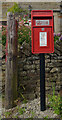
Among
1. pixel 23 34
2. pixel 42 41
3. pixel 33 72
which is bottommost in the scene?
pixel 33 72

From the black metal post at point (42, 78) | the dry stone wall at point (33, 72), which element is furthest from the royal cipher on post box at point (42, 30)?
the dry stone wall at point (33, 72)

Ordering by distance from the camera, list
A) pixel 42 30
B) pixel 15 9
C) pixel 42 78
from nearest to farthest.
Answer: pixel 42 30
pixel 42 78
pixel 15 9

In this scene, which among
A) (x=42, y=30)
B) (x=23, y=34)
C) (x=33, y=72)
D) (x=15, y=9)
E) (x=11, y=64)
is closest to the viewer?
(x=42, y=30)

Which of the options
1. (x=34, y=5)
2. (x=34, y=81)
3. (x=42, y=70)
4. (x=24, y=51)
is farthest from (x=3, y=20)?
(x=42, y=70)

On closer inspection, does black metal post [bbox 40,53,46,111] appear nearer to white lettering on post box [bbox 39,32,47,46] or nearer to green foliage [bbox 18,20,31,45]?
white lettering on post box [bbox 39,32,47,46]

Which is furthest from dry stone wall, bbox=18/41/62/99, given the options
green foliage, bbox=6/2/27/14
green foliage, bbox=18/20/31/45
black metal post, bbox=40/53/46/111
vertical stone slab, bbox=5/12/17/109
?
green foliage, bbox=6/2/27/14

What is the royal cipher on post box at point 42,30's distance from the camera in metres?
2.87

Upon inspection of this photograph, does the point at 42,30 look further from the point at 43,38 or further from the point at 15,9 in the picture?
the point at 15,9

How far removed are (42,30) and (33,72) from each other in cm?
129

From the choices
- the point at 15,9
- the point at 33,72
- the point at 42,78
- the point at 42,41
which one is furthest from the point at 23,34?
the point at 42,78

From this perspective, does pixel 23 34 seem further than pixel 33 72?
Yes

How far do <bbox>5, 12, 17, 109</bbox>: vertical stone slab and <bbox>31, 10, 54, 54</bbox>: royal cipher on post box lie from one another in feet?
2.11

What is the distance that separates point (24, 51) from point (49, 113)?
1593mm

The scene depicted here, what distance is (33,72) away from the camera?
3818 millimetres
